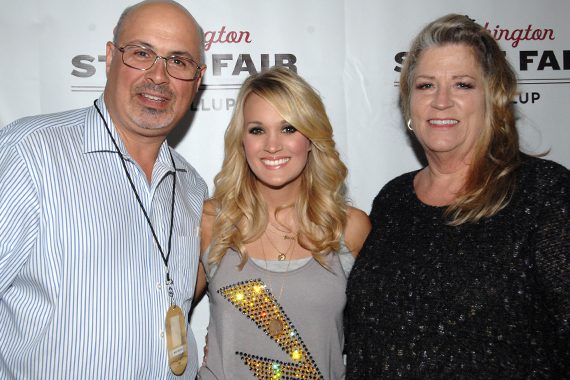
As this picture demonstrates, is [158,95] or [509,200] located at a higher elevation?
[158,95]

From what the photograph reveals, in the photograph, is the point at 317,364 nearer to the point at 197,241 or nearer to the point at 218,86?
the point at 197,241

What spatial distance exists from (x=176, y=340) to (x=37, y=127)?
1.00m

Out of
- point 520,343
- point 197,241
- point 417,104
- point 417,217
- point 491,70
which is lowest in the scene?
point 520,343

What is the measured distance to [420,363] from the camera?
205 cm

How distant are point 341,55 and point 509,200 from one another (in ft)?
5.22

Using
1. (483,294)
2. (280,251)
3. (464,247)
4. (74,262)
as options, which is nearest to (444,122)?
(464,247)

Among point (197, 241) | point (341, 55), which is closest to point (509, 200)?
point (197, 241)

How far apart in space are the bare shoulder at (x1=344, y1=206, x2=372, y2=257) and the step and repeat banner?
1.93 feet

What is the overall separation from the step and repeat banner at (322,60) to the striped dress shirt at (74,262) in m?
1.10

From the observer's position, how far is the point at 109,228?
6.66 ft

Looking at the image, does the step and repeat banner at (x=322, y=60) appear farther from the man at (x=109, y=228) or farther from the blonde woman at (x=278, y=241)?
the man at (x=109, y=228)

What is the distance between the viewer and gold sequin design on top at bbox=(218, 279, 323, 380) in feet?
7.80

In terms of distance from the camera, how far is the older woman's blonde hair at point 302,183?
2.62 m

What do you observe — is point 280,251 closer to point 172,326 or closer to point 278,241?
point 278,241
